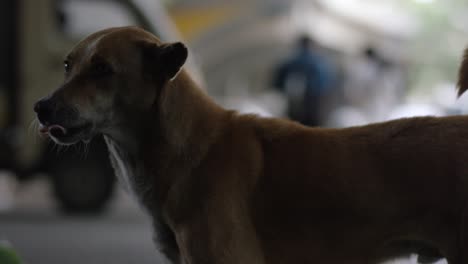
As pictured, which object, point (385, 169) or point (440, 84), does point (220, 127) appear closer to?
point (385, 169)

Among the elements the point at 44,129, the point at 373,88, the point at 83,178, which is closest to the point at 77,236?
the point at 83,178

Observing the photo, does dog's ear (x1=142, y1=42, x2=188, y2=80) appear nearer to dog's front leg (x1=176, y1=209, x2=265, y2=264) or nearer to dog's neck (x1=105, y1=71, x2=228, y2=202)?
dog's neck (x1=105, y1=71, x2=228, y2=202)

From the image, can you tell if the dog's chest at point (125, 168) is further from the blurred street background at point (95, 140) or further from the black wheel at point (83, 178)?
the black wheel at point (83, 178)

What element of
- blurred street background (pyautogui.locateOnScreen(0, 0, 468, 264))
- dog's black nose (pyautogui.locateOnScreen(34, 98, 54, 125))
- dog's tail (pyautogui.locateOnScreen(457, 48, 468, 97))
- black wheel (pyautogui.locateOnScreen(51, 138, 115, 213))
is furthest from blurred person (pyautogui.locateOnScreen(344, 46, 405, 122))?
dog's black nose (pyautogui.locateOnScreen(34, 98, 54, 125))

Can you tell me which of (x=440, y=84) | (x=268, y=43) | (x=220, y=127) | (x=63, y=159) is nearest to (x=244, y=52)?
(x=268, y=43)

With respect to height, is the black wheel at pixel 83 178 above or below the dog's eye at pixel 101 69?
above

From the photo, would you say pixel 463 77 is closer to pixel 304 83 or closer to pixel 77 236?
pixel 77 236

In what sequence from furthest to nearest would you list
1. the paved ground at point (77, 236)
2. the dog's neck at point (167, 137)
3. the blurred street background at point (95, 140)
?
the blurred street background at point (95, 140) < the paved ground at point (77, 236) < the dog's neck at point (167, 137)

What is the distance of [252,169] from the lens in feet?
16.4

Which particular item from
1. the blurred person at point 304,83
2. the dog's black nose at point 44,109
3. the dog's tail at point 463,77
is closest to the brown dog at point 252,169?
the dog's black nose at point 44,109

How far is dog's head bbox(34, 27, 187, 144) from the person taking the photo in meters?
4.91

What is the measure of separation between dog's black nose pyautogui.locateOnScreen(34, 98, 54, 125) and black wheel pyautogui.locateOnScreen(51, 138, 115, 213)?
8.03 metres

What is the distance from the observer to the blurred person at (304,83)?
16766mm

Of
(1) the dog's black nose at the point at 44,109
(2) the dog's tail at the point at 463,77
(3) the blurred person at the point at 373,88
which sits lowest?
(1) the dog's black nose at the point at 44,109
